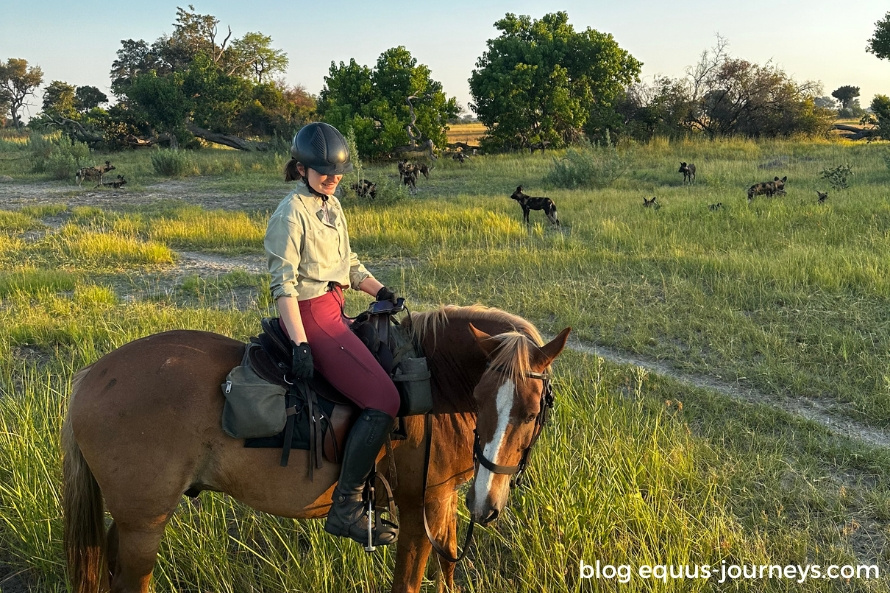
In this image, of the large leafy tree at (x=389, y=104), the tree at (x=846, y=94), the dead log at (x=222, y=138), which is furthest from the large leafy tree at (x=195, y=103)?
the tree at (x=846, y=94)

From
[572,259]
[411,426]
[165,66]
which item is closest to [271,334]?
[411,426]

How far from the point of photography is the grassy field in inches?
110

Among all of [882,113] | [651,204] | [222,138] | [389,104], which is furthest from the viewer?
[222,138]

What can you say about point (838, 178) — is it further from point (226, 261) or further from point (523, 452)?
point (523, 452)

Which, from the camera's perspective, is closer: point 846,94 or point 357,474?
point 357,474

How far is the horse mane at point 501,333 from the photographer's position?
1.97 m

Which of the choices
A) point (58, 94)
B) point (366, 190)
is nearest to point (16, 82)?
point (58, 94)

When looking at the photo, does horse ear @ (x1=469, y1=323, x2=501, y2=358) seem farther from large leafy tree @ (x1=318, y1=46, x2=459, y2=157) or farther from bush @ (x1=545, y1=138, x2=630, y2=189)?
large leafy tree @ (x1=318, y1=46, x2=459, y2=157)

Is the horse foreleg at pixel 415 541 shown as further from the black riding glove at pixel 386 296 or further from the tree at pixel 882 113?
the tree at pixel 882 113

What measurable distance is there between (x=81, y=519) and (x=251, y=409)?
920 mm

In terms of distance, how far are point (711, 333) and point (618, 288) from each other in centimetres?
165

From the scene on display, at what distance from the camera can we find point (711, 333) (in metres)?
5.93

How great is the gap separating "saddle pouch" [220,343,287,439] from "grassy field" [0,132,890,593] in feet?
2.82

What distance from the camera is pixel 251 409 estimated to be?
2123 millimetres
